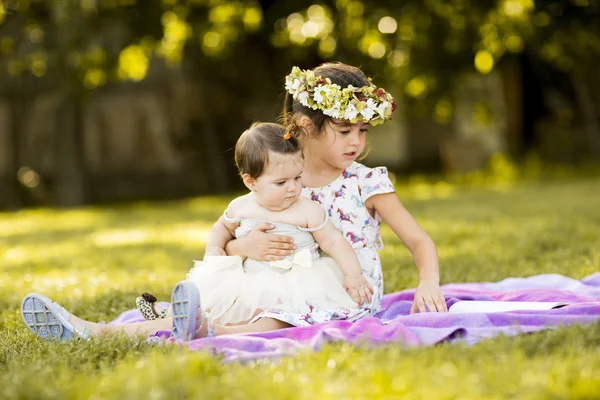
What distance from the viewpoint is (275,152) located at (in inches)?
139

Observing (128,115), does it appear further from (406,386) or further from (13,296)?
(406,386)

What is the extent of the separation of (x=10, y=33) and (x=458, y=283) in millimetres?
8367

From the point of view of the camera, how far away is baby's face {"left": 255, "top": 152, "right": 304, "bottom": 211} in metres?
3.53

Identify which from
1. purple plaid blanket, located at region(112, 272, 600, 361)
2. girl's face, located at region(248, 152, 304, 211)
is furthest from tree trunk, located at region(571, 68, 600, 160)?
girl's face, located at region(248, 152, 304, 211)

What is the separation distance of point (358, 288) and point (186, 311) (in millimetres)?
809

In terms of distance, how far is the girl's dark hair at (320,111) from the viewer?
12.6 ft

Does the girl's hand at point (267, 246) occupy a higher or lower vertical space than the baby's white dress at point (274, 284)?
higher

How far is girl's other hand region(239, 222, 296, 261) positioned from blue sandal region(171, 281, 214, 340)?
499 millimetres

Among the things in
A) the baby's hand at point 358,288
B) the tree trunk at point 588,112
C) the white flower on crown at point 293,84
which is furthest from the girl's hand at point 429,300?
the tree trunk at point 588,112

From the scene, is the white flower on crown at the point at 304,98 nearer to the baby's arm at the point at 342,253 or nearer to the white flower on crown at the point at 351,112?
the white flower on crown at the point at 351,112

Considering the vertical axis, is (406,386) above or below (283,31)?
below

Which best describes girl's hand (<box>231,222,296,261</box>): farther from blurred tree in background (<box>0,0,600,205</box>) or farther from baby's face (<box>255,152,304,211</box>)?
blurred tree in background (<box>0,0,600,205</box>)

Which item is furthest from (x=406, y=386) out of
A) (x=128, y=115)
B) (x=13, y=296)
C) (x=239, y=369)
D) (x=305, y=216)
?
(x=128, y=115)

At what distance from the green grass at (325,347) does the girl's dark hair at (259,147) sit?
34.4 inches
